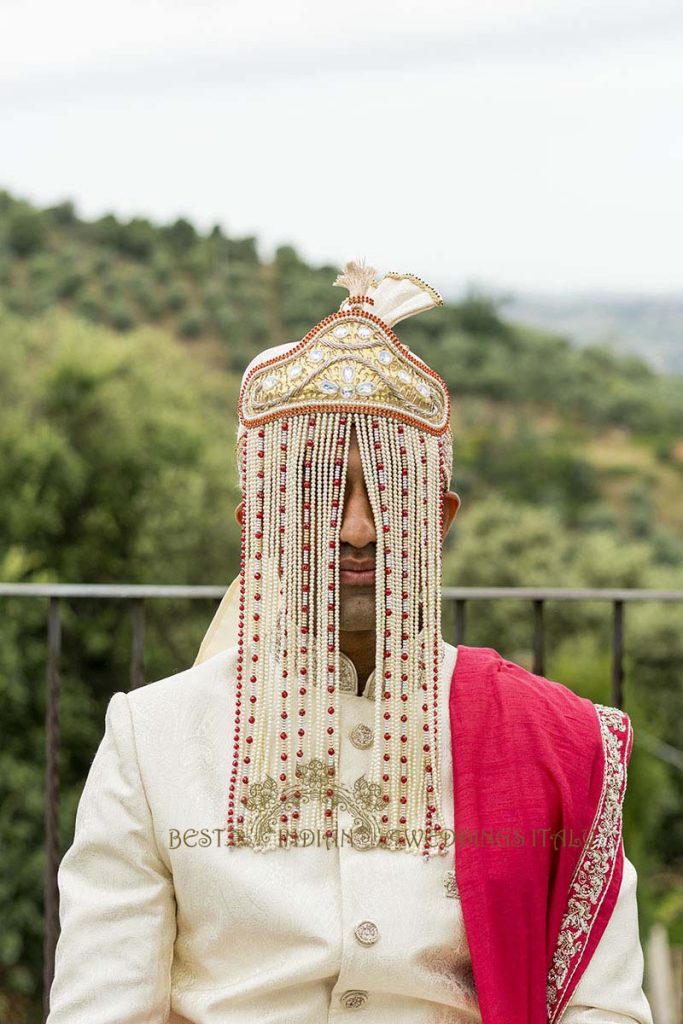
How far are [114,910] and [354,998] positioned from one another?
1.11 feet

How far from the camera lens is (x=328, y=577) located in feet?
5.69

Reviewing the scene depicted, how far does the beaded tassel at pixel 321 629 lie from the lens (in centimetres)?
173

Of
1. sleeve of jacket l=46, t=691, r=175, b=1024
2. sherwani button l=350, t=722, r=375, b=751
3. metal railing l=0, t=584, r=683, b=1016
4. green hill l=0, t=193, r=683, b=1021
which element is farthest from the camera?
green hill l=0, t=193, r=683, b=1021

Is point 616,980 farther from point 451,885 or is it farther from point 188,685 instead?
point 188,685

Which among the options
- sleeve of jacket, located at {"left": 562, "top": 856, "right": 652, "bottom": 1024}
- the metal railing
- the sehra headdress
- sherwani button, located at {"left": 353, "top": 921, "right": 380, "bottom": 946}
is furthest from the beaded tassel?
the metal railing

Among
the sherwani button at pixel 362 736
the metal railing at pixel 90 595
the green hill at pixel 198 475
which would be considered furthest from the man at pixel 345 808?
the green hill at pixel 198 475

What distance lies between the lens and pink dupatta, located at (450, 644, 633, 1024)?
5.61 ft

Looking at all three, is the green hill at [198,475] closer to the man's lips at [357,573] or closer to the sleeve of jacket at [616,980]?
the sleeve of jacket at [616,980]

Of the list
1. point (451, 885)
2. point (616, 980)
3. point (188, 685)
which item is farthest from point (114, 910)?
point (616, 980)

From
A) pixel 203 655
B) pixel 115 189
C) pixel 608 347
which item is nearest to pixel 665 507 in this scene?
pixel 608 347

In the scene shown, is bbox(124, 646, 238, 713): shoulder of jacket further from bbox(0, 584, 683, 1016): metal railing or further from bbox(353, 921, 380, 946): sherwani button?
bbox(0, 584, 683, 1016): metal railing

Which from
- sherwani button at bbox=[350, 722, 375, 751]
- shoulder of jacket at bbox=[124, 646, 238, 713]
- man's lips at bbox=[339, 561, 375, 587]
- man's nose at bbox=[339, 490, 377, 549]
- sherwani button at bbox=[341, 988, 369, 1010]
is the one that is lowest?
sherwani button at bbox=[341, 988, 369, 1010]

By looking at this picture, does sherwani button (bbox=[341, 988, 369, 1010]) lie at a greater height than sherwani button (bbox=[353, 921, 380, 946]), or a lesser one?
lesser

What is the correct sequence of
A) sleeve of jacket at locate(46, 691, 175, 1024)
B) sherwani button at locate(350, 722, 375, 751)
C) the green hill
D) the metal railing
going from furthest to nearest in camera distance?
the green hill, the metal railing, sherwani button at locate(350, 722, 375, 751), sleeve of jacket at locate(46, 691, 175, 1024)
